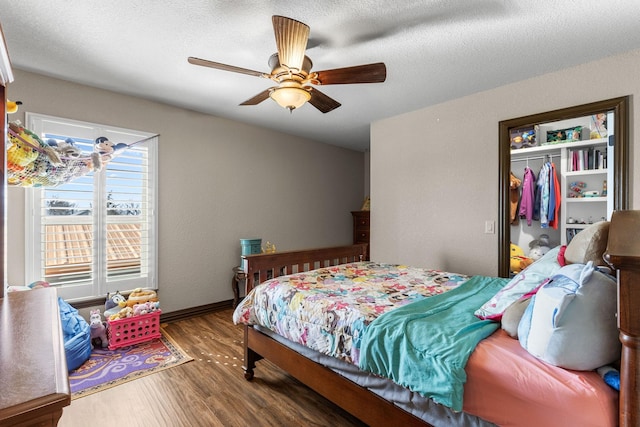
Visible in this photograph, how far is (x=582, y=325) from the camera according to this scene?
1016 millimetres

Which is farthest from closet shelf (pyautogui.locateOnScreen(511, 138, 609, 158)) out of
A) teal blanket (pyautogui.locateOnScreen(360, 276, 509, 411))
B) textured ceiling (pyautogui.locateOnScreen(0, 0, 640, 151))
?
teal blanket (pyautogui.locateOnScreen(360, 276, 509, 411))

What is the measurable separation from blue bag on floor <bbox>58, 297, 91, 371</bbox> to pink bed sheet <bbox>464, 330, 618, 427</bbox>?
109 inches

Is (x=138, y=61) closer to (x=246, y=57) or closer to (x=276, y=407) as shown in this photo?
(x=246, y=57)

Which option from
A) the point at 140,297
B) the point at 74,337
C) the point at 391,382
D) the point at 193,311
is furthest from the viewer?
the point at 193,311

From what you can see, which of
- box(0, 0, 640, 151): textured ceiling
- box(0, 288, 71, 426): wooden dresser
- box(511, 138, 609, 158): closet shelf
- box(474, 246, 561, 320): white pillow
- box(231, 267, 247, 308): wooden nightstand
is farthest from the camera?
box(231, 267, 247, 308): wooden nightstand

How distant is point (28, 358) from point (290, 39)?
1.71 meters

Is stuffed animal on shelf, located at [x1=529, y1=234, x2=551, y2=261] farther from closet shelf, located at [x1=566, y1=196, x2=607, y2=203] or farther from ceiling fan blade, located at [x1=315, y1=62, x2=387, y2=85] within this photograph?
ceiling fan blade, located at [x1=315, y1=62, x2=387, y2=85]

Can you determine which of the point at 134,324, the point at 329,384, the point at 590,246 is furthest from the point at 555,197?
the point at 134,324

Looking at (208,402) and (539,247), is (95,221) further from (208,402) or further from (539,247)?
(539,247)

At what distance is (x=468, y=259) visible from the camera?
10.6 ft

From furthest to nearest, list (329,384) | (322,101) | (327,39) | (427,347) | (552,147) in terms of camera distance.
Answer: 1. (552,147)
2. (322,101)
3. (327,39)
4. (329,384)
5. (427,347)

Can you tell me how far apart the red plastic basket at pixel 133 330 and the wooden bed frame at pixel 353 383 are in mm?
1224

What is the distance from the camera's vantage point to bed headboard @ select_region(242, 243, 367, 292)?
236 centimetres

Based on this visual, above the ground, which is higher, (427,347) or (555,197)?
(555,197)
